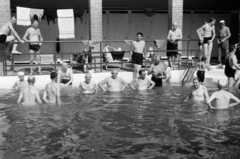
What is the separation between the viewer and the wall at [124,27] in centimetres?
1776

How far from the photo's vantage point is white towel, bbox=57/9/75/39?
49.4 feet

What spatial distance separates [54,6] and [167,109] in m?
9.91

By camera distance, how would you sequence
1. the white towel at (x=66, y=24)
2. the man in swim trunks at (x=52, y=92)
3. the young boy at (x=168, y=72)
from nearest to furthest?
the man in swim trunks at (x=52, y=92) → the young boy at (x=168, y=72) → the white towel at (x=66, y=24)

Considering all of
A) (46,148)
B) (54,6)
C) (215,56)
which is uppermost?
(54,6)

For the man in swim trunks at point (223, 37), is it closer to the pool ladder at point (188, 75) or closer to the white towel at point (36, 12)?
the pool ladder at point (188, 75)

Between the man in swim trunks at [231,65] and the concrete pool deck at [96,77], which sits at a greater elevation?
the man in swim trunks at [231,65]

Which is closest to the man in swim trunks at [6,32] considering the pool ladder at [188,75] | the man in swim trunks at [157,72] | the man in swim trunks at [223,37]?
the man in swim trunks at [157,72]

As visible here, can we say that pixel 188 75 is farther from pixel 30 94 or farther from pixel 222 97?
pixel 30 94

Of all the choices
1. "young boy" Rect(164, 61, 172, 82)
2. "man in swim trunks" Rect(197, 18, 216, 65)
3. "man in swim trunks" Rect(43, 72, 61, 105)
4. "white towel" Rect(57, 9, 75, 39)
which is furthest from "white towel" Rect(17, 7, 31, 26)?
"man in swim trunks" Rect(197, 18, 216, 65)

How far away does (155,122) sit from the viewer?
8.17 metres

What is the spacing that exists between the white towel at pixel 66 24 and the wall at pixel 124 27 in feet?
8.63

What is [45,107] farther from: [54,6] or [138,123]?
[54,6]

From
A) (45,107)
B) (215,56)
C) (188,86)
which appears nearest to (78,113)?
(45,107)

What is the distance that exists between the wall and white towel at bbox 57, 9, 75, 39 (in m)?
2.63
